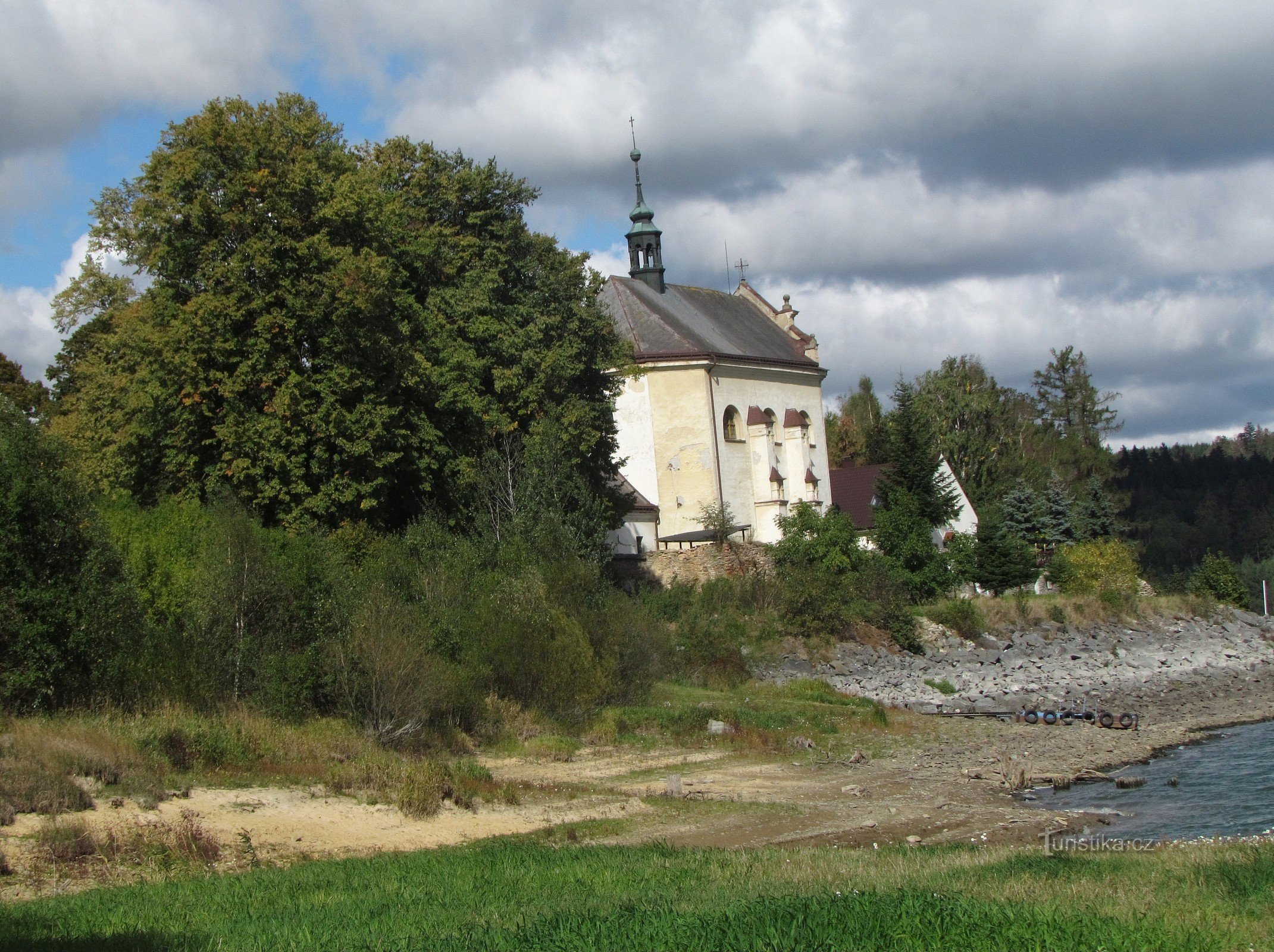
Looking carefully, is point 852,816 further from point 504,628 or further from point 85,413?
point 85,413

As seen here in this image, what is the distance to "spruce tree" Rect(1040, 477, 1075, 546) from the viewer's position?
200ft

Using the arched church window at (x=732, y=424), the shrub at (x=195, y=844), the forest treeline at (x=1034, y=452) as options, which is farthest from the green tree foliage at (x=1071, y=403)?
the shrub at (x=195, y=844)

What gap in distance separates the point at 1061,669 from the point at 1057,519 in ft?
70.4

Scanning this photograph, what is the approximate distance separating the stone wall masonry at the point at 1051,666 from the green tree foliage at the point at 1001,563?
4.22 metres

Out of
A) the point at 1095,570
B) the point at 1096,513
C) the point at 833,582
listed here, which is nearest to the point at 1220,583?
the point at 1096,513

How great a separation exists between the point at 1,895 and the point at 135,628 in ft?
26.3

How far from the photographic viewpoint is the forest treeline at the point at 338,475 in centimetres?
2058

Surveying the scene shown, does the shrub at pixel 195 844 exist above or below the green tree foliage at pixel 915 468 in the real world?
below

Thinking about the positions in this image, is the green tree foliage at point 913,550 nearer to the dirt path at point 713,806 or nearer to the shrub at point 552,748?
the dirt path at point 713,806

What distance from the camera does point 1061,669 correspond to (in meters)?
41.6

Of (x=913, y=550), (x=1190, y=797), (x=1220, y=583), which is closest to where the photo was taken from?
(x=1190, y=797)

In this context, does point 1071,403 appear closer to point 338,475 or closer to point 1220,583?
point 1220,583

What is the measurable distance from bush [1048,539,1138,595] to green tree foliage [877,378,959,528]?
6120mm

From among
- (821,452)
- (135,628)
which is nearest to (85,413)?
(135,628)
